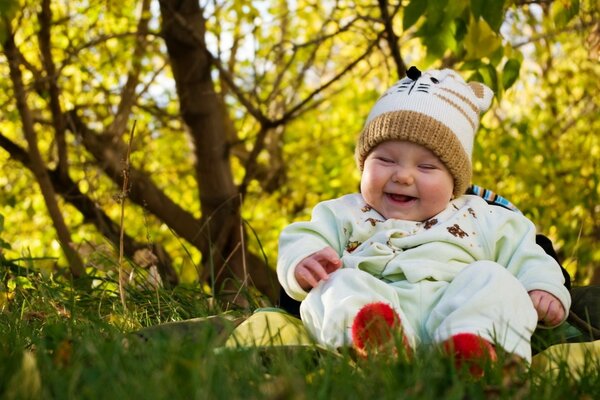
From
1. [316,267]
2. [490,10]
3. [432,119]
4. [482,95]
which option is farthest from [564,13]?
[316,267]

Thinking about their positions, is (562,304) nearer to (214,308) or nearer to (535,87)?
(214,308)

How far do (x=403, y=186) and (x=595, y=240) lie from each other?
4923 mm

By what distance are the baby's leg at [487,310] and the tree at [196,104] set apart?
1.21 m

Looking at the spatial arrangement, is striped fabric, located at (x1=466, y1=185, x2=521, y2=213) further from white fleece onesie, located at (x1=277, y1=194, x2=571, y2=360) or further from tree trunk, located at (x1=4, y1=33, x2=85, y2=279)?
tree trunk, located at (x1=4, y1=33, x2=85, y2=279)

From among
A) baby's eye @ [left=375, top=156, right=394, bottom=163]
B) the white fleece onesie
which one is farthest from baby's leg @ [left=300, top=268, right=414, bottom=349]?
baby's eye @ [left=375, top=156, right=394, bottom=163]

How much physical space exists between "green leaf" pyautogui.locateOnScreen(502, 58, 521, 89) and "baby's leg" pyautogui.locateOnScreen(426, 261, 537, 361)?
1.66 metres

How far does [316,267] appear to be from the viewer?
2812 mm

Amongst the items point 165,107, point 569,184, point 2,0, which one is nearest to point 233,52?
point 165,107

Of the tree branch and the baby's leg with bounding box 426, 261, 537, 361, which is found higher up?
the tree branch

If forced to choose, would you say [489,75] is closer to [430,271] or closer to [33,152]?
[430,271]

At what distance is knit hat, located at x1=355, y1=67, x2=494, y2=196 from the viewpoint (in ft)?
10.1

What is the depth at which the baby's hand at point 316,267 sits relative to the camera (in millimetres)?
2805

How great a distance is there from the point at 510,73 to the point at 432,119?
49.6 inches

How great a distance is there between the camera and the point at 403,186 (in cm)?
305
